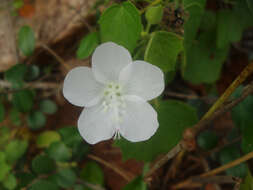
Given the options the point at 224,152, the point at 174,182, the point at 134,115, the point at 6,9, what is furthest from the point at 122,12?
the point at 6,9

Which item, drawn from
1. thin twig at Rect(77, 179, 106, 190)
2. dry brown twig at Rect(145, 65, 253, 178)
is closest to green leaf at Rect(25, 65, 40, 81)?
thin twig at Rect(77, 179, 106, 190)

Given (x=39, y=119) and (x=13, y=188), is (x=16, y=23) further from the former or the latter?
(x=13, y=188)

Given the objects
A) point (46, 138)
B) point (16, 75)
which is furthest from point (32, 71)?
point (46, 138)

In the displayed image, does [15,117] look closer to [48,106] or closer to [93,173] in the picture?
[48,106]

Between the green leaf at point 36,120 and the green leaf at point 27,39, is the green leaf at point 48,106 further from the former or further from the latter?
the green leaf at point 27,39

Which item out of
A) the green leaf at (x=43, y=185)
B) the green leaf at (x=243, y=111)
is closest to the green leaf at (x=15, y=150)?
the green leaf at (x=43, y=185)

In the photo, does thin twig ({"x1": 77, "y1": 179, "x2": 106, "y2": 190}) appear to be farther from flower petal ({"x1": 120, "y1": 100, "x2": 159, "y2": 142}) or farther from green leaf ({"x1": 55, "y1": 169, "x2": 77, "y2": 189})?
flower petal ({"x1": 120, "y1": 100, "x2": 159, "y2": 142})
